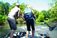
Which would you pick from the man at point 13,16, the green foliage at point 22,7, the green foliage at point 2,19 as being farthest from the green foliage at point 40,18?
the green foliage at point 2,19

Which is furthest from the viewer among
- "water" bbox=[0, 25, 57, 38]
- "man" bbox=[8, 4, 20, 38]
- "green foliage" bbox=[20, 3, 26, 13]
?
"water" bbox=[0, 25, 57, 38]

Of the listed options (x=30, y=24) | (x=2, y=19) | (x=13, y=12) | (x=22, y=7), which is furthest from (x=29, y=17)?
(x=2, y=19)

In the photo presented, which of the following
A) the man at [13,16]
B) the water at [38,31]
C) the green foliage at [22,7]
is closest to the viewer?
the man at [13,16]

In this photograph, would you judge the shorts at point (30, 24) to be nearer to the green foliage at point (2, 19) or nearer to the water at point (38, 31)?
the water at point (38, 31)

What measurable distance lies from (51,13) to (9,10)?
0.97 meters

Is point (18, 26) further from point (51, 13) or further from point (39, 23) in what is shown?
point (51, 13)

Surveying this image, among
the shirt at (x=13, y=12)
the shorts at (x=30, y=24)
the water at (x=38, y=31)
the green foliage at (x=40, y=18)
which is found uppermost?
the shirt at (x=13, y=12)

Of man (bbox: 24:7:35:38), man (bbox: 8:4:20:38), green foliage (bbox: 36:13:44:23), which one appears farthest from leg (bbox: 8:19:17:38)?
green foliage (bbox: 36:13:44:23)

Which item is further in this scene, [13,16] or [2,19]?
[2,19]

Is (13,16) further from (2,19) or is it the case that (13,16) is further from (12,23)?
(2,19)

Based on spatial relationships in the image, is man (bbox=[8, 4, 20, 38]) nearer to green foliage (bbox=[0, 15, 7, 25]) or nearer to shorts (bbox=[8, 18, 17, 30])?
shorts (bbox=[8, 18, 17, 30])

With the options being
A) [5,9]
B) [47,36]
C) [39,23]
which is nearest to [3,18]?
[5,9]

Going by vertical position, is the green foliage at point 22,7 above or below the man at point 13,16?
above

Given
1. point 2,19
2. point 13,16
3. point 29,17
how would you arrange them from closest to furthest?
point 13,16, point 29,17, point 2,19
